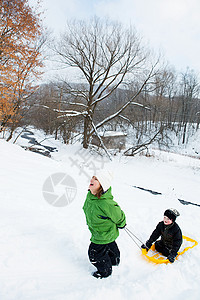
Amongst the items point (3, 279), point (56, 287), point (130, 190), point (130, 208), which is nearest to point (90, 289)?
point (56, 287)

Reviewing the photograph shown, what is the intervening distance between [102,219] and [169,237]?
147cm

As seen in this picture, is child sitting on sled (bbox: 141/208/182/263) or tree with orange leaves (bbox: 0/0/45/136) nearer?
child sitting on sled (bbox: 141/208/182/263)

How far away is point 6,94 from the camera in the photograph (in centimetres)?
857

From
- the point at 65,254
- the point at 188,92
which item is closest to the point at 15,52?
the point at 65,254

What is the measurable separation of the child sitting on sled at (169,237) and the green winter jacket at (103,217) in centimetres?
Result: 97

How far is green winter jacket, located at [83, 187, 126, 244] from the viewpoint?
6.55 ft

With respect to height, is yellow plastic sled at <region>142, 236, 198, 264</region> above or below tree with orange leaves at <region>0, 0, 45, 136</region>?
below

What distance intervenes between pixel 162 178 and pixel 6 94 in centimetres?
986

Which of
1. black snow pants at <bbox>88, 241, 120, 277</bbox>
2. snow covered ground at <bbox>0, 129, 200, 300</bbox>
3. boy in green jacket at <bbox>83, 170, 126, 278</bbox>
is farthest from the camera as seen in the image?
black snow pants at <bbox>88, 241, 120, 277</bbox>

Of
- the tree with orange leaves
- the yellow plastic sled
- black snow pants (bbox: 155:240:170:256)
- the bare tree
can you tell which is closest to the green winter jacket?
the yellow plastic sled

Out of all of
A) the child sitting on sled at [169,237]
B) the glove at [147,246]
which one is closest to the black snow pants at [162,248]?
the child sitting on sled at [169,237]

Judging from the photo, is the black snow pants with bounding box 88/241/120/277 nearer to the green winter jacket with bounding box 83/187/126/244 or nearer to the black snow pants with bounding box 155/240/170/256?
the green winter jacket with bounding box 83/187/126/244

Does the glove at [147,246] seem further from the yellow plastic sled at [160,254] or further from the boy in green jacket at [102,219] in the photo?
the boy in green jacket at [102,219]

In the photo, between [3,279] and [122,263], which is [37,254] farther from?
[122,263]
